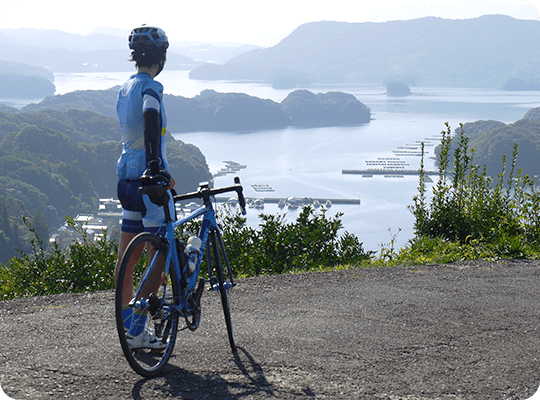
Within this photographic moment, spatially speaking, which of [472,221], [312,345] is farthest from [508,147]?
[312,345]

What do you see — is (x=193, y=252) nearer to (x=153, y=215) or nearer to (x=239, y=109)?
(x=153, y=215)

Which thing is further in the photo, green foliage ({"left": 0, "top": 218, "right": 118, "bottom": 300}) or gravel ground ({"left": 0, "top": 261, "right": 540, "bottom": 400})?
green foliage ({"left": 0, "top": 218, "right": 118, "bottom": 300})

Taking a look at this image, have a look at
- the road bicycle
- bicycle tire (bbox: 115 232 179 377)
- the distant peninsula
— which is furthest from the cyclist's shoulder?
the distant peninsula

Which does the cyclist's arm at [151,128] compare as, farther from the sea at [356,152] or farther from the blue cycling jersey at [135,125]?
the sea at [356,152]

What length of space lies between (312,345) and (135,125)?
2.06m

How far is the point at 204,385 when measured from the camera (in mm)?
2865

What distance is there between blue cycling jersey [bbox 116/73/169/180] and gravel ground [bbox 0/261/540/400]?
52.3 inches

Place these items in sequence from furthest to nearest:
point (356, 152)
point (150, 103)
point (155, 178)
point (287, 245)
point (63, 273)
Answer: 1. point (356, 152)
2. point (287, 245)
3. point (63, 273)
4. point (150, 103)
5. point (155, 178)

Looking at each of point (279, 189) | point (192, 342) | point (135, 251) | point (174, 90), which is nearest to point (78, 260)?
point (192, 342)

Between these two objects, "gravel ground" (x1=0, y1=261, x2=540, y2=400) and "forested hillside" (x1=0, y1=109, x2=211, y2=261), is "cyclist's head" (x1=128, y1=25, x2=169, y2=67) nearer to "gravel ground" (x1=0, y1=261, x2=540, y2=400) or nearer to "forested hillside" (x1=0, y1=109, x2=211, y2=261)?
"gravel ground" (x1=0, y1=261, x2=540, y2=400)

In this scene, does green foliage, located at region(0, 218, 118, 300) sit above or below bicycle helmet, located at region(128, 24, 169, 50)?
below

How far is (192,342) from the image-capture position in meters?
3.52

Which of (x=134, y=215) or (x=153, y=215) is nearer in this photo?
(x=153, y=215)

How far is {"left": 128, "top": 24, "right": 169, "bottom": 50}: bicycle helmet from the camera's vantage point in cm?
314
